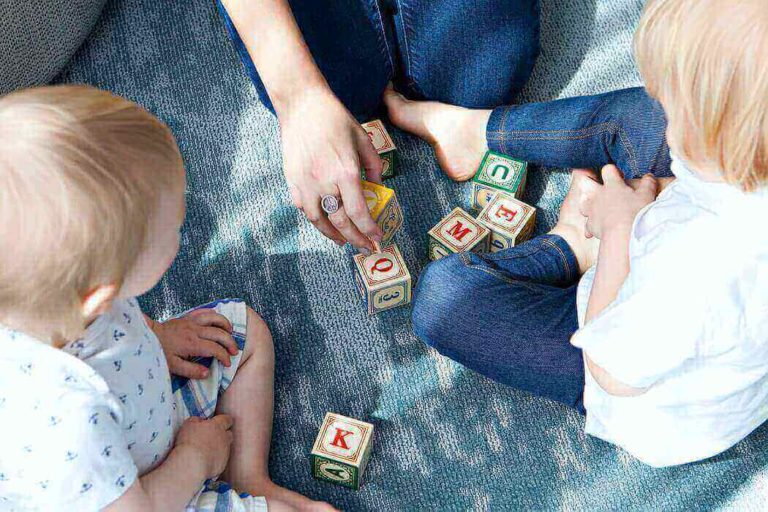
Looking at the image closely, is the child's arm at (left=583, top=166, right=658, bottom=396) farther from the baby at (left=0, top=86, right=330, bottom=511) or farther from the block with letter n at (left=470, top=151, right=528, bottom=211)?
the baby at (left=0, top=86, right=330, bottom=511)

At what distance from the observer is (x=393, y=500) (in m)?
1.15

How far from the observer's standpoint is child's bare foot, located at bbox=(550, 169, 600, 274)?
125 cm

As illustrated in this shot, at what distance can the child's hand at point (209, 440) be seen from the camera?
3.28 feet

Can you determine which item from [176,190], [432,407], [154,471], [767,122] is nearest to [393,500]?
[432,407]

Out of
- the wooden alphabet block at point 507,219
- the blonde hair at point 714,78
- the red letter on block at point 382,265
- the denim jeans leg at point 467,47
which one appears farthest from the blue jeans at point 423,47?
the blonde hair at point 714,78

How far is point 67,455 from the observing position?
772 mm

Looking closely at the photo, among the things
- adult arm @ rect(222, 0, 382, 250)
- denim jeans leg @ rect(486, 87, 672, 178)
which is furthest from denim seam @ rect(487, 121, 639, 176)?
adult arm @ rect(222, 0, 382, 250)

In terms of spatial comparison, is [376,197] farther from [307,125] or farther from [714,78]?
[714,78]

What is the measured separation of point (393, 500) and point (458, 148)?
620 mm

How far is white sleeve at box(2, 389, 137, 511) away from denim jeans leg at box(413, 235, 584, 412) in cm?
53

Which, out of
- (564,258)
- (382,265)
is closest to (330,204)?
(382,265)

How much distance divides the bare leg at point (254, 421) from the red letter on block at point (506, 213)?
44 cm

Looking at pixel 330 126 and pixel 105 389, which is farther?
pixel 330 126

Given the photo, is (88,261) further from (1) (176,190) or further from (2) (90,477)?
(2) (90,477)
